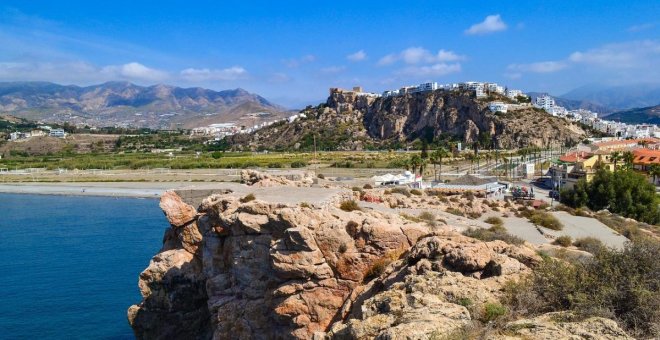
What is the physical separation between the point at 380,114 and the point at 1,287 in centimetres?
13082

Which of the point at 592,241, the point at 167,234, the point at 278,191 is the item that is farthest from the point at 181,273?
the point at 592,241

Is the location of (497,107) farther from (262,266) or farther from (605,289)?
(605,289)

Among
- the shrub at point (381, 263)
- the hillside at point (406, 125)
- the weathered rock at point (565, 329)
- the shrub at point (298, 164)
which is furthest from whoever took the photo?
the hillside at point (406, 125)

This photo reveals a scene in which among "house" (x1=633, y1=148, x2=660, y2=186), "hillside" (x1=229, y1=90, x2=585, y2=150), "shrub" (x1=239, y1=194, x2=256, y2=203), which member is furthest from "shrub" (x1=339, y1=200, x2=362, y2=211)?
"hillside" (x1=229, y1=90, x2=585, y2=150)

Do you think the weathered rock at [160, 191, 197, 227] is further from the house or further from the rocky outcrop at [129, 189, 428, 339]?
the house

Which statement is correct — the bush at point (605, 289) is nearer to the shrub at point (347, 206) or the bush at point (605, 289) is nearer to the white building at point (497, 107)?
the shrub at point (347, 206)

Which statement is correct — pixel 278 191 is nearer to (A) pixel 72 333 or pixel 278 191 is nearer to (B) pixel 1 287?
(A) pixel 72 333

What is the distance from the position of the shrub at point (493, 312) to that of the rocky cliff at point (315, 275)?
213mm

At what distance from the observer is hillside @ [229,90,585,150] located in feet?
376

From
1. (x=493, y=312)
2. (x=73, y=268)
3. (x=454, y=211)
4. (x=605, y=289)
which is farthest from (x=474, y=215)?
(x=73, y=268)

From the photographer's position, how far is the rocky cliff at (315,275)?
737 centimetres

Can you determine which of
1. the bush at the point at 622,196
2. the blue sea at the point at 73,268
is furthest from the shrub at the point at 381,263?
the bush at the point at 622,196

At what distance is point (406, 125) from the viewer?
145 meters

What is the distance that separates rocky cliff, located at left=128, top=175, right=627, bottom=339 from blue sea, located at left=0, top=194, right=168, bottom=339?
514 centimetres
